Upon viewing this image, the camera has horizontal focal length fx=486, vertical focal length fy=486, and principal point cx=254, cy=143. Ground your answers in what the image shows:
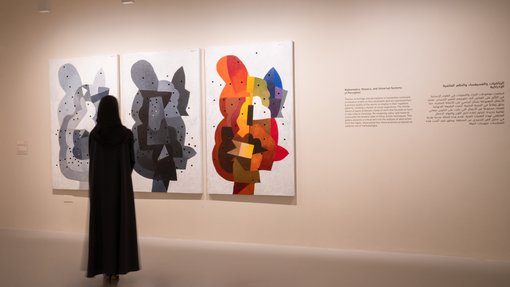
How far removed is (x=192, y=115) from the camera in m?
6.46

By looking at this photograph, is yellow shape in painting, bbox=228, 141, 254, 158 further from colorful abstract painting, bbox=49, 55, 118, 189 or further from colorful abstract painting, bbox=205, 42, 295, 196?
colorful abstract painting, bbox=49, 55, 118, 189

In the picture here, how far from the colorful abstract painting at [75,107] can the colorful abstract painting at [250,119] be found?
160cm

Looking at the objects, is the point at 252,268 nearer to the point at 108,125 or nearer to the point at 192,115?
the point at 108,125

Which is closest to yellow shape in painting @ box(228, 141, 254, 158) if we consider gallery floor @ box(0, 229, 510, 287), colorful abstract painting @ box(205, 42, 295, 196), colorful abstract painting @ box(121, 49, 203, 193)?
colorful abstract painting @ box(205, 42, 295, 196)

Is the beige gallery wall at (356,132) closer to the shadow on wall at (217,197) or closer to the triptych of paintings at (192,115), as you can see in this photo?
the shadow on wall at (217,197)

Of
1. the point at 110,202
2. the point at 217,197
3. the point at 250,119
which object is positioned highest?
the point at 250,119

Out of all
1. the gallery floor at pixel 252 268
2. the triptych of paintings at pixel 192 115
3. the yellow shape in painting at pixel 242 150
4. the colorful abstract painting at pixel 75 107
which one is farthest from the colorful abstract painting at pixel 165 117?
the gallery floor at pixel 252 268

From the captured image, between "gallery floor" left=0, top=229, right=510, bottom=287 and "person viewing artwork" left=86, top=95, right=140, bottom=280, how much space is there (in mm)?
253

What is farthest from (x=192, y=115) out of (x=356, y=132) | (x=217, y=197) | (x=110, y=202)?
(x=356, y=132)

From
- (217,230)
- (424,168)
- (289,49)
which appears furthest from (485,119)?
(217,230)

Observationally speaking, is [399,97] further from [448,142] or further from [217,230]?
[217,230]

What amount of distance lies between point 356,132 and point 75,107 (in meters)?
4.03

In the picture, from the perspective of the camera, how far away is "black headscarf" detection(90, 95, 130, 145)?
187 inches

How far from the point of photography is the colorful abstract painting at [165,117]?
6469 millimetres
